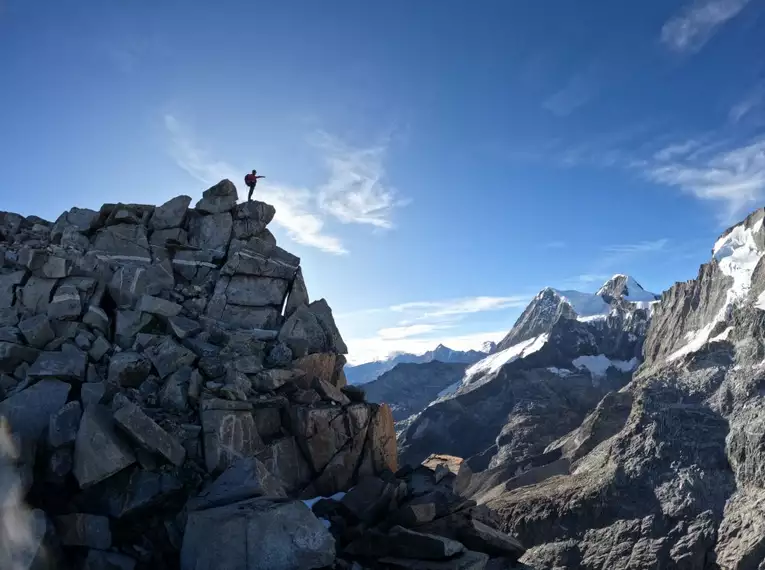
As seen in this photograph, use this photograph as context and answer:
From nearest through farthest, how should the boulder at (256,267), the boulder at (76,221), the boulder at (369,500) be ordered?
the boulder at (369,500)
the boulder at (76,221)
the boulder at (256,267)

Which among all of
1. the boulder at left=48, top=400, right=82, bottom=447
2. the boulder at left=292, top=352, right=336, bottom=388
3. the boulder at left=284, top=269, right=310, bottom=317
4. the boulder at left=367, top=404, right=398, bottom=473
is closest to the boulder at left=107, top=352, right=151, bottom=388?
the boulder at left=48, top=400, right=82, bottom=447

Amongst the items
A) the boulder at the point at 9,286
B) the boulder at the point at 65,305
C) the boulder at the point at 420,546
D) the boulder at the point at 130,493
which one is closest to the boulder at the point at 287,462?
the boulder at the point at 130,493

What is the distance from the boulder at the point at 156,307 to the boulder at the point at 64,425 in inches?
286

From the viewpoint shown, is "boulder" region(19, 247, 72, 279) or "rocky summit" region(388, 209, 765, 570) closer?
"boulder" region(19, 247, 72, 279)

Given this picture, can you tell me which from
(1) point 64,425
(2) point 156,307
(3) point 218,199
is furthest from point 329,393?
(3) point 218,199

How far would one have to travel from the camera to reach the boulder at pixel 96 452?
655 inches

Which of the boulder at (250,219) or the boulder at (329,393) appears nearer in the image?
the boulder at (329,393)

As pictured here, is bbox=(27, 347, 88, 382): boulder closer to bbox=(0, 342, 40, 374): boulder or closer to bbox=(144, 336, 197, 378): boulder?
bbox=(0, 342, 40, 374): boulder

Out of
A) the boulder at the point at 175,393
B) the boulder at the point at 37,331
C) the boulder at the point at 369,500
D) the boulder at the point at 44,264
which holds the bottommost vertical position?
the boulder at the point at 369,500

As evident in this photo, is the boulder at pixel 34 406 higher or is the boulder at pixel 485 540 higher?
the boulder at pixel 34 406

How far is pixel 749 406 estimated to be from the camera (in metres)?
99.2

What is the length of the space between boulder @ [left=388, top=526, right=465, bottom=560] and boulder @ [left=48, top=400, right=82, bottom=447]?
12.3 meters

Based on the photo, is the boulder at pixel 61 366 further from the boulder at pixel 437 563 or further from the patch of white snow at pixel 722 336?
the patch of white snow at pixel 722 336

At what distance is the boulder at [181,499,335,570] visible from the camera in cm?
1401
